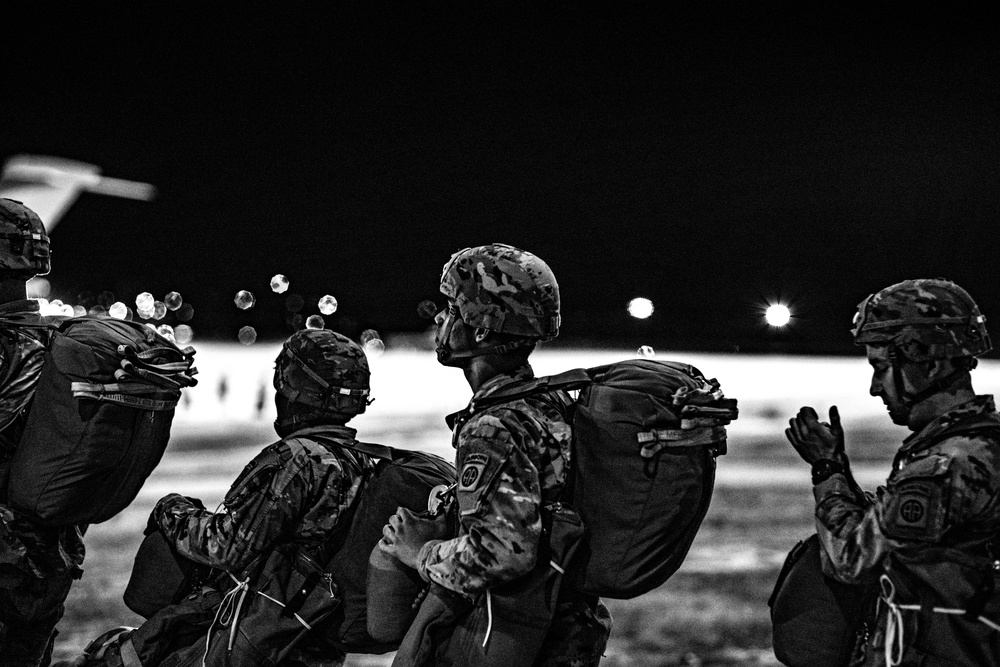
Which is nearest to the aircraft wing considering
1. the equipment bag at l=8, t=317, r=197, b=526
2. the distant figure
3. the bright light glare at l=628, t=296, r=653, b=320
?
the distant figure

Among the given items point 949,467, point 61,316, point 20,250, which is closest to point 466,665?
point 949,467

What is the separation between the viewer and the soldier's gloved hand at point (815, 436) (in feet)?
11.0

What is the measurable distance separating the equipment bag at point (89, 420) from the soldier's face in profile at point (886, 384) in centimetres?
290

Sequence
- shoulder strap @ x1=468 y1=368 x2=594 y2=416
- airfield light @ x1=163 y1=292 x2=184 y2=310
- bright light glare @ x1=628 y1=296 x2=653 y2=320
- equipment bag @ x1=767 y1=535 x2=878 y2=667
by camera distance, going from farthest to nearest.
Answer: airfield light @ x1=163 y1=292 x2=184 y2=310
bright light glare @ x1=628 y1=296 x2=653 y2=320
shoulder strap @ x1=468 y1=368 x2=594 y2=416
equipment bag @ x1=767 y1=535 x2=878 y2=667

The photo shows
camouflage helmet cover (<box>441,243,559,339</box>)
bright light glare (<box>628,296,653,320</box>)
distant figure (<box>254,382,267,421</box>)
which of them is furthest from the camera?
distant figure (<box>254,382,267,421</box>)

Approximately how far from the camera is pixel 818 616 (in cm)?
336

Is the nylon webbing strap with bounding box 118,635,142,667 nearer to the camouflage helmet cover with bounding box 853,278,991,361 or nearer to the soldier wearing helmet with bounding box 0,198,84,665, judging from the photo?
the soldier wearing helmet with bounding box 0,198,84,665

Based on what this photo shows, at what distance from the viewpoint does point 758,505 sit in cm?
1051

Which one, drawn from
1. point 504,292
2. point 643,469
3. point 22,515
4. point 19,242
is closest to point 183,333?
point 19,242

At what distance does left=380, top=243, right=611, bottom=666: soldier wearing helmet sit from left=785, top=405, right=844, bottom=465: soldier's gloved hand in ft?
2.56

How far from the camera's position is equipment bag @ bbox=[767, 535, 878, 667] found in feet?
11.0

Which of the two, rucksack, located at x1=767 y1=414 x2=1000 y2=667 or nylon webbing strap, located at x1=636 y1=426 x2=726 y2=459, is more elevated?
nylon webbing strap, located at x1=636 y1=426 x2=726 y2=459

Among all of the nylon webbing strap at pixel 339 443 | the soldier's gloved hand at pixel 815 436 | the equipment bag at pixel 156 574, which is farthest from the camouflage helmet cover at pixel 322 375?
the soldier's gloved hand at pixel 815 436

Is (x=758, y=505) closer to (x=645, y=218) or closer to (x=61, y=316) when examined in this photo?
(x=645, y=218)
